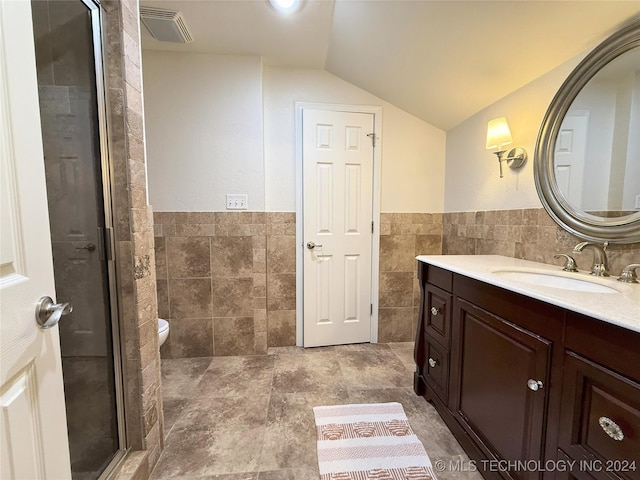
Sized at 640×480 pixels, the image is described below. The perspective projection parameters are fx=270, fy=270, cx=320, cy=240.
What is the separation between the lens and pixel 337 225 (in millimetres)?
2400

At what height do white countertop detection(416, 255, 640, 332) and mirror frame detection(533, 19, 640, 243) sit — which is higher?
mirror frame detection(533, 19, 640, 243)

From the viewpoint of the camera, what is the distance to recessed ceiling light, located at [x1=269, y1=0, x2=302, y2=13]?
1.56m

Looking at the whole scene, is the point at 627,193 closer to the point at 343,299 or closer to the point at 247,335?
the point at 343,299

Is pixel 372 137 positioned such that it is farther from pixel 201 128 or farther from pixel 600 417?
pixel 600 417

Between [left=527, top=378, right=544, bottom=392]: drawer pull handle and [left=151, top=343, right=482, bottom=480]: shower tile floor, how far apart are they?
0.62m

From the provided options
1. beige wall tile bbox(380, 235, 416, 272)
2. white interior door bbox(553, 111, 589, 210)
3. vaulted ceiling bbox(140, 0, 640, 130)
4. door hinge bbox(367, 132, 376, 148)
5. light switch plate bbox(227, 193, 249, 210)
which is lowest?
beige wall tile bbox(380, 235, 416, 272)

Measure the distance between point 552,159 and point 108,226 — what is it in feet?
7.19

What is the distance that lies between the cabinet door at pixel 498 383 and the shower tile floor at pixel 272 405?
262mm

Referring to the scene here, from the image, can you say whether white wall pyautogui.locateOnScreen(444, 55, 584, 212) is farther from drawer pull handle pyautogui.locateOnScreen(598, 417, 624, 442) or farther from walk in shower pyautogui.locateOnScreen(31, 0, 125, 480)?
walk in shower pyautogui.locateOnScreen(31, 0, 125, 480)

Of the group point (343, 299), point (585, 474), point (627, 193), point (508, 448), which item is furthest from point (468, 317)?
point (343, 299)

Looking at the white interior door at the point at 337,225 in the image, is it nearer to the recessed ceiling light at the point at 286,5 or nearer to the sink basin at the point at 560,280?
the recessed ceiling light at the point at 286,5

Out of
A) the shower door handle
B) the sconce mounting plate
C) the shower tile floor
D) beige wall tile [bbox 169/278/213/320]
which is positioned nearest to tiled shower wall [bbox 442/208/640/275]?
the sconce mounting plate

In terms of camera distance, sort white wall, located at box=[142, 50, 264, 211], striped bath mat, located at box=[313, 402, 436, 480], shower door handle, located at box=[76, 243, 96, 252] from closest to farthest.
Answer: shower door handle, located at box=[76, 243, 96, 252], striped bath mat, located at box=[313, 402, 436, 480], white wall, located at box=[142, 50, 264, 211]

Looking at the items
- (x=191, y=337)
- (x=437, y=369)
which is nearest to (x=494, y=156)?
(x=437, y=369)
